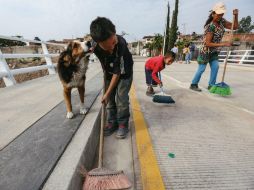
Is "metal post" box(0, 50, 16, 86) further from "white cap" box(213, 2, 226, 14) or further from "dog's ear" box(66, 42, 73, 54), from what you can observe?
"white cap" box(213, 2, 226, 14)

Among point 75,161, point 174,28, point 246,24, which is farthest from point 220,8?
point 246,24

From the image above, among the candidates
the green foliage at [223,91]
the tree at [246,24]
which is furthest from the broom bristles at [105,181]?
the tree at [246,24]

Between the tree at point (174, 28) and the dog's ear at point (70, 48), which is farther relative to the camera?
the tree at point (174, 28)

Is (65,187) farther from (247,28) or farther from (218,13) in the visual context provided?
(247,28)

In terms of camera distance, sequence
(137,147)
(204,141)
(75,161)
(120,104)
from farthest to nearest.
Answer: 1. (120,104)
2. (204,141)
3. (137,147)
4. (75,161)

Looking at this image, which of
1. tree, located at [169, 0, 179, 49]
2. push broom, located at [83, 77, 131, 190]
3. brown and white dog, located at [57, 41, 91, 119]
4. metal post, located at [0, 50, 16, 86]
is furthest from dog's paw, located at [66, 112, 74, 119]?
tree, located at [169, 0, 179, 49]

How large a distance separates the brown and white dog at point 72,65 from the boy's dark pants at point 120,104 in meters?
0.41

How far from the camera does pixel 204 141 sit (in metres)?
2.88

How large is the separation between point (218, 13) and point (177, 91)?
2.09 m

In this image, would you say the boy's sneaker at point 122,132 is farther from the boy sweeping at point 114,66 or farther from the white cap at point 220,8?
the white cap at point 220,8

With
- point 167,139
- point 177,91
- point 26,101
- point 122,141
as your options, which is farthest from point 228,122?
point 26,101

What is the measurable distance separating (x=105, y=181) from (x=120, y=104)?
1.35 m

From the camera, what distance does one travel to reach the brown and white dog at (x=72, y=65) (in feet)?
9.62

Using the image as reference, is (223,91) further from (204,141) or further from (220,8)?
(204,141)
